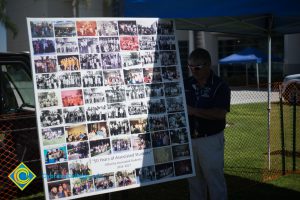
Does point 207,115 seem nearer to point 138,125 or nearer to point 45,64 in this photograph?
point 138,125

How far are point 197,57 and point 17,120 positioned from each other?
2.13 m

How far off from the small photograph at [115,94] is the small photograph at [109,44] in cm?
31

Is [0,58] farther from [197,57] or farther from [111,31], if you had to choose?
[197,57]

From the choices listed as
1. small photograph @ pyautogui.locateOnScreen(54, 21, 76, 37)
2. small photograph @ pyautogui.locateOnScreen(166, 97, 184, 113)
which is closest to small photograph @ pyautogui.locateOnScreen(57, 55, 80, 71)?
small photograph @ pyautogui.locateOnScreen(54, 21, 76, 37)

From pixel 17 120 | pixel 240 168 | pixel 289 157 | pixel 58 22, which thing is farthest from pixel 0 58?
pixel 289 157

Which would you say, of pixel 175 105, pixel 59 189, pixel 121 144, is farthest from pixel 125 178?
pixel 175 105

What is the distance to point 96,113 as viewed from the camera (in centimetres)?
325

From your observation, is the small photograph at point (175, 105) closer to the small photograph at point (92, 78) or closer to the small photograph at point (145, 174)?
the small photograph at point (145, 174)

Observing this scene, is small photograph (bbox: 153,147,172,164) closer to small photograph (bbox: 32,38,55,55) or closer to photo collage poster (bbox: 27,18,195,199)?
photo collage poster (bbox: 27,18,195,199)

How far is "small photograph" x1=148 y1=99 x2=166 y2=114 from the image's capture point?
3.47 metres

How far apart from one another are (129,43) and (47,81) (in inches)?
30.6

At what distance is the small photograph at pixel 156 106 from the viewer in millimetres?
3473

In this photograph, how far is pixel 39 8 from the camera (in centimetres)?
4153

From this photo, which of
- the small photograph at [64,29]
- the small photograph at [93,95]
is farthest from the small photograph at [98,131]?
the small photograph at [64,29]
